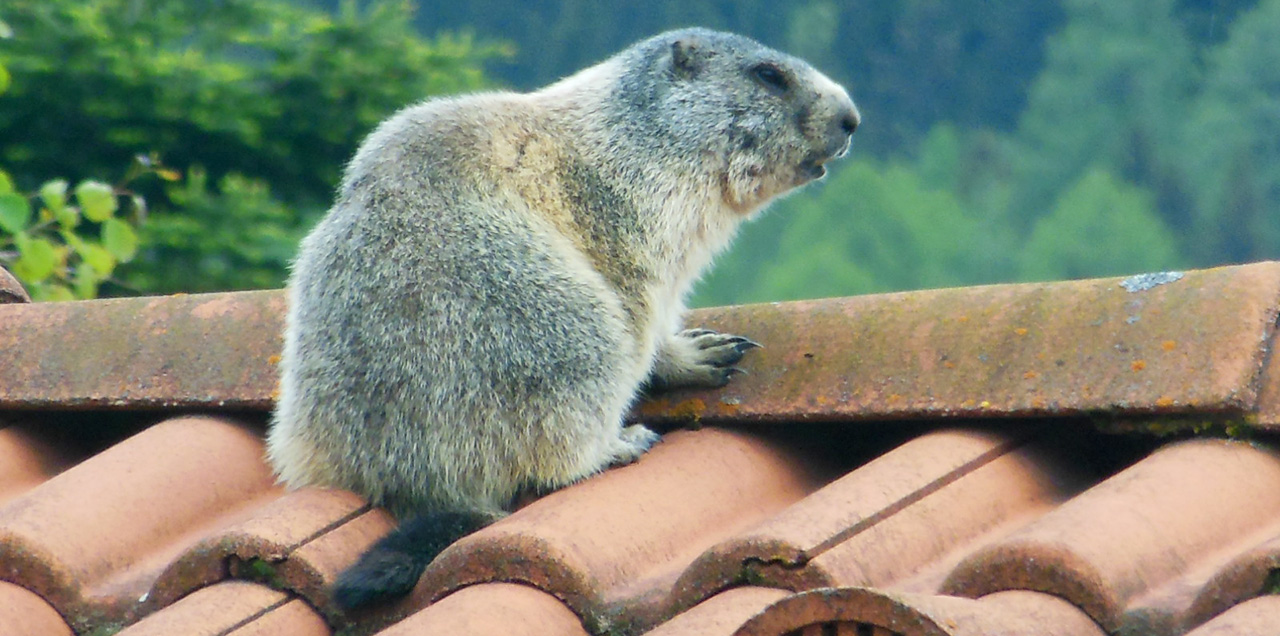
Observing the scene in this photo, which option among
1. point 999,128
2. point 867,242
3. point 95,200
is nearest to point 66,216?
point 95,200

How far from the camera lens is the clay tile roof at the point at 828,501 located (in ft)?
7.22

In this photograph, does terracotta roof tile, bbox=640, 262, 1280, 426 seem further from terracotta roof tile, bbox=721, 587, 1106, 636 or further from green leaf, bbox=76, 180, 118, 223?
green leaf, bbox=76, 180, 118, 223

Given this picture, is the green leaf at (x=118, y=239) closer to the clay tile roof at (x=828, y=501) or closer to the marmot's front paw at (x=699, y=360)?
the clay tile roof at (x=828, y=501)

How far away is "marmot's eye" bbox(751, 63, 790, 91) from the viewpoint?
4.03 meters

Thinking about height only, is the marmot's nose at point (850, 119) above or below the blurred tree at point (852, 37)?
above

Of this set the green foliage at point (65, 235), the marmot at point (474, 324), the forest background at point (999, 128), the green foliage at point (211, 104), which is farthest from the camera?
the forest background at point (999, 128)

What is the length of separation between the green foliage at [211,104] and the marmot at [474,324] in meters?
9.13

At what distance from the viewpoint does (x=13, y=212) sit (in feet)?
16.1

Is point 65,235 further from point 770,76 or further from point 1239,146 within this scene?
point 1239,146

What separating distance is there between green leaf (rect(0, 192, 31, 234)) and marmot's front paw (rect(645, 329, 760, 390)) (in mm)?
2394

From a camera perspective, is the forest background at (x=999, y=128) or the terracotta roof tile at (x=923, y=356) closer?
the terracotta roof tile at (x=923, y=356)

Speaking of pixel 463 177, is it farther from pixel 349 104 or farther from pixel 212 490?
pixel 349 104

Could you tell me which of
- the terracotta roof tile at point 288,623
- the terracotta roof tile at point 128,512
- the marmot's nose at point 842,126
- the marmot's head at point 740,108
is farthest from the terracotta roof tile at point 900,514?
the marmot's nose at point 842,126

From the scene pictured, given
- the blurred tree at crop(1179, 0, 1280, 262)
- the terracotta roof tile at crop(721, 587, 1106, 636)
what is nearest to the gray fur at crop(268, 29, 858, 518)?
the terracotta roof tile at crop(721, 587, 1106, 636)
